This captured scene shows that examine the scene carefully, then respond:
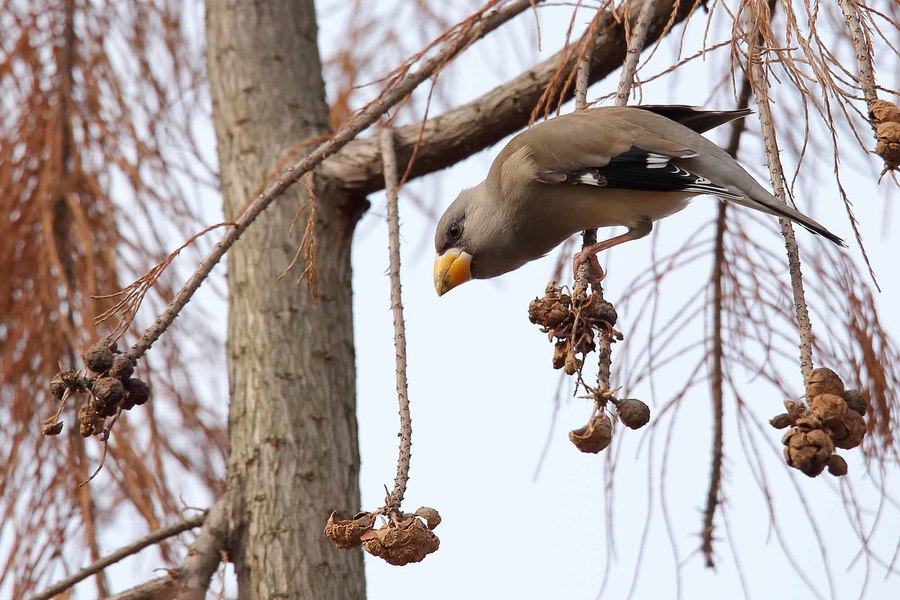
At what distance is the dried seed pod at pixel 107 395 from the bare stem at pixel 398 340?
51cm

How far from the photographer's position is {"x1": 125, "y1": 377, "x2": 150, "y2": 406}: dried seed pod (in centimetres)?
209

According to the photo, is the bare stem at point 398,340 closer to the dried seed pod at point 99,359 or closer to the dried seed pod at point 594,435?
the dried seed pod at point 594,435

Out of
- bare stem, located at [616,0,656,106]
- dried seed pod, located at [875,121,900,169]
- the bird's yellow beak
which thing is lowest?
dried seed pod, located at [875,121,900,169]

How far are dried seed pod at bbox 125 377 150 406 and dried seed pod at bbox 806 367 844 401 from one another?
3.90 ft

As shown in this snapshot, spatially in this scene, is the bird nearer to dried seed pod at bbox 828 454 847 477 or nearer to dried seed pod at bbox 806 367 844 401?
dried seed pod at bbox 806 367 844 401

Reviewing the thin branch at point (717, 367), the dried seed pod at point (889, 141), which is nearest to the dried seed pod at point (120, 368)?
the dried seed pod at point (889, 141)

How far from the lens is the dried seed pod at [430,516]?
1837 mm

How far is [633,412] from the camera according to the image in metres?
1.88

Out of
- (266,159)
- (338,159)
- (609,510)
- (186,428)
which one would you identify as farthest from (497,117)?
(186,428)

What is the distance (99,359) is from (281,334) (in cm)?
151

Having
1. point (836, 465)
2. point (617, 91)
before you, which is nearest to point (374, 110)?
point (617, 91)

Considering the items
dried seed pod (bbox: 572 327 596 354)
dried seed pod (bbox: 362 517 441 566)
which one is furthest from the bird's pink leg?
dried seed pod (bbox: 362 517 441 566)

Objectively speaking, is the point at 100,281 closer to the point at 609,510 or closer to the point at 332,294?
the point at 332,294

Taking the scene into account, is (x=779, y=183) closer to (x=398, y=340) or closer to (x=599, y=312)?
(x=599, y=312)
